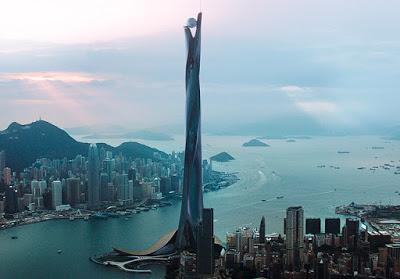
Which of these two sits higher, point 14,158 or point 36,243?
point 14,158

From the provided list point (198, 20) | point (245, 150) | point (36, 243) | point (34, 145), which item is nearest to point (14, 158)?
point (34, 145)

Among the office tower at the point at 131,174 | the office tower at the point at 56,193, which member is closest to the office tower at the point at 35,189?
the office tower at the point at 56,193

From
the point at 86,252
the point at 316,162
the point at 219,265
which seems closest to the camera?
the point at 219,265

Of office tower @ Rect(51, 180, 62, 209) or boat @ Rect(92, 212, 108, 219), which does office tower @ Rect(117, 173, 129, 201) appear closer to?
office tower @ Rect(51, 180, 62, 209)

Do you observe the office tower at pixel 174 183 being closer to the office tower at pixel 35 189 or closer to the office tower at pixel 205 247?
the office tower at pixel 35 189

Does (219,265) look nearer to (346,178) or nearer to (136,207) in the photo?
(136,207)

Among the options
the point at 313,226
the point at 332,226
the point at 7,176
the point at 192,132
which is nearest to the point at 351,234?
the point at 332,226
